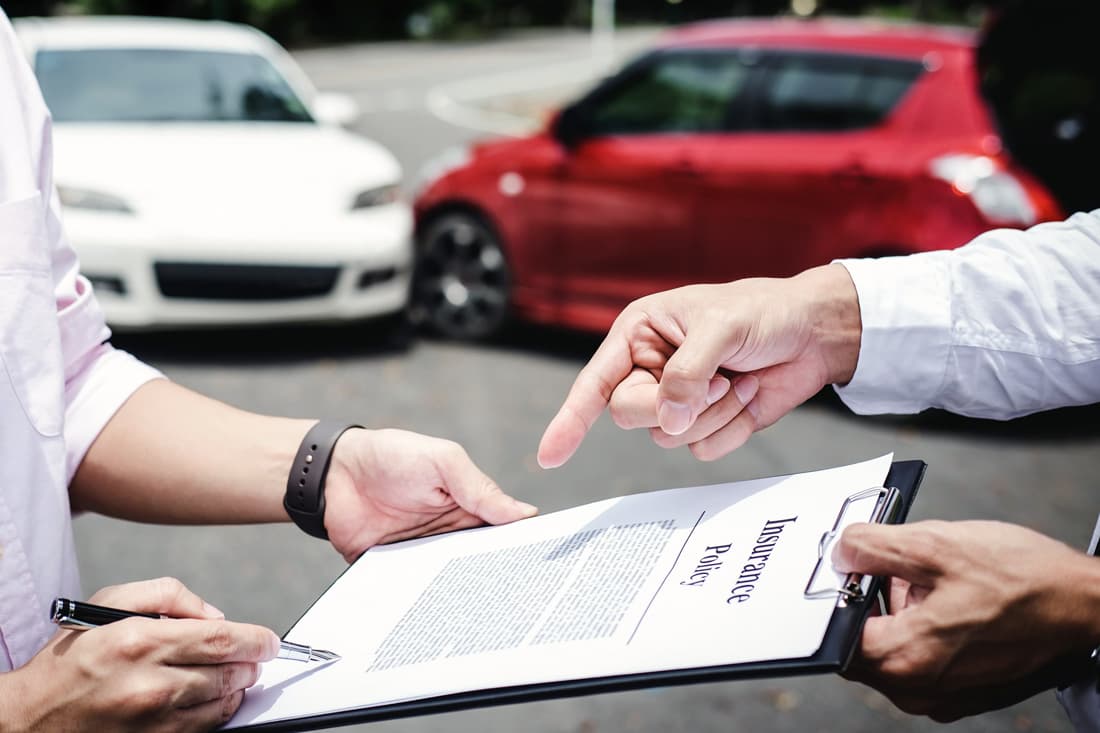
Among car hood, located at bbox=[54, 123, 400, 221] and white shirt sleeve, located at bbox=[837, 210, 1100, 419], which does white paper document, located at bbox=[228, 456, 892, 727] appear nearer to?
white shirt sleeve, located at bbox=[837, 210, 1100, 419]

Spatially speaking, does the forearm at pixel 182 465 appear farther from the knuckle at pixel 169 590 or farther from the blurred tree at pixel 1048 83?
the blurred tree at pixel 1048 83

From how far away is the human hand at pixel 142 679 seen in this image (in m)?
1.15

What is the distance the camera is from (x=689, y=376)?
1448 mm

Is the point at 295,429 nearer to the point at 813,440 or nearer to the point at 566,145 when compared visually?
the point at 813,440

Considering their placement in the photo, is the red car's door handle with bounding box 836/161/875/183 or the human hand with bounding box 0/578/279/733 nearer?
the human hand with bounding box 0/578/279/733

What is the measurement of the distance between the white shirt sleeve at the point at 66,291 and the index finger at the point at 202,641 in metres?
0.49

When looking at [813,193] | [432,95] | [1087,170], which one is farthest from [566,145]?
[432,95]

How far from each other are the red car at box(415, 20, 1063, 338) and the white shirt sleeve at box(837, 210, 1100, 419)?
303 cm

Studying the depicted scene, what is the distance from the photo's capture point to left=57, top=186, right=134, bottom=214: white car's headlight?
5.06 metres

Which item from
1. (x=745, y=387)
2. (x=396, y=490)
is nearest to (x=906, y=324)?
(x=745, y=387)

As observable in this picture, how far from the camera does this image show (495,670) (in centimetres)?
114

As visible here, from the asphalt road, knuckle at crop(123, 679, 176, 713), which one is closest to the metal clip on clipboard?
the asphalt road

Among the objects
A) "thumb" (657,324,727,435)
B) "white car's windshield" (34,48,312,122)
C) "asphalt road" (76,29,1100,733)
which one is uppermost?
"thumb" (657,324,727,435)

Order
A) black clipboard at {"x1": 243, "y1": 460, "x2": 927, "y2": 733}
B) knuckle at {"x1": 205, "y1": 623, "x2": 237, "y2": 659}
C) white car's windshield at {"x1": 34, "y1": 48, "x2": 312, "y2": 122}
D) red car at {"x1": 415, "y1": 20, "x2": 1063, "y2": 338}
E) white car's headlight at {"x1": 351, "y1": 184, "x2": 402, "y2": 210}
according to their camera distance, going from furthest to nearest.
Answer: white car's windshield at {"x1": 34, "y1": 48, "x2": 312, "y2": 122} < white car's headlight at {"x1": 351, "y1": 184, "x2": 402, "y2": 210} < red car at {"x1": 415, "y1": 20, "x2": 1063, "y2": 338} < knuckle at {"x1": 205, "y1": 623, "x2": 237, "y2": 659} < black clipboard at {"x1": 243, "y1": 460, "x2": 927, "y2": 733}
